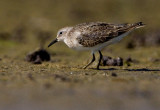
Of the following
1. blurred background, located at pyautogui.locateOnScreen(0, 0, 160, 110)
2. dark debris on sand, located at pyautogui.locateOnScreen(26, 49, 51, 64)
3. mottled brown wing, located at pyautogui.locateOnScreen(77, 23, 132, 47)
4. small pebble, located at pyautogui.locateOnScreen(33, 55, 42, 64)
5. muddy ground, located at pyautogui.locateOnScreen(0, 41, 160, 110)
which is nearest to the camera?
muddy ground, located at pyautogui.locateOnScreen(0, 41, 160, 110)

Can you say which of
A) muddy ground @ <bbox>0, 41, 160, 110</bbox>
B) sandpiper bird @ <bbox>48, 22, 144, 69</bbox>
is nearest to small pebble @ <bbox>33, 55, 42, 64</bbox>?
muddy ground @ <bbox>0, 41, 160, 110</bbox>

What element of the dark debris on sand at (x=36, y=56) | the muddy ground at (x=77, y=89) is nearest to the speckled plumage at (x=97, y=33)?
the muddy ground at (x=77, y=89)

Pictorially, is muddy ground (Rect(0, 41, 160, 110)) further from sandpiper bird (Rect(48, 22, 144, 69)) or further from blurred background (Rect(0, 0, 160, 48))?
blurred background (Rect(0, 0, 160, 48))

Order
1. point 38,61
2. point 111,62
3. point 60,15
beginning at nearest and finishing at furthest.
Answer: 1. point 111,62
2. point 38,61
3. point 60,15

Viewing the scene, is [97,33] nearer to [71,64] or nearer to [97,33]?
[97,33]

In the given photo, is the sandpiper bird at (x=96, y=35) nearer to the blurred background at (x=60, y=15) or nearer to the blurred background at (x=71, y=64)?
the blurred background at (x=71, y=64)

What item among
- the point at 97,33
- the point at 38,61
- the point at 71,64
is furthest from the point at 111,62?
the point at 38,61

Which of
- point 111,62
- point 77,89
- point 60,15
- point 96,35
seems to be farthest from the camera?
point 60,15
